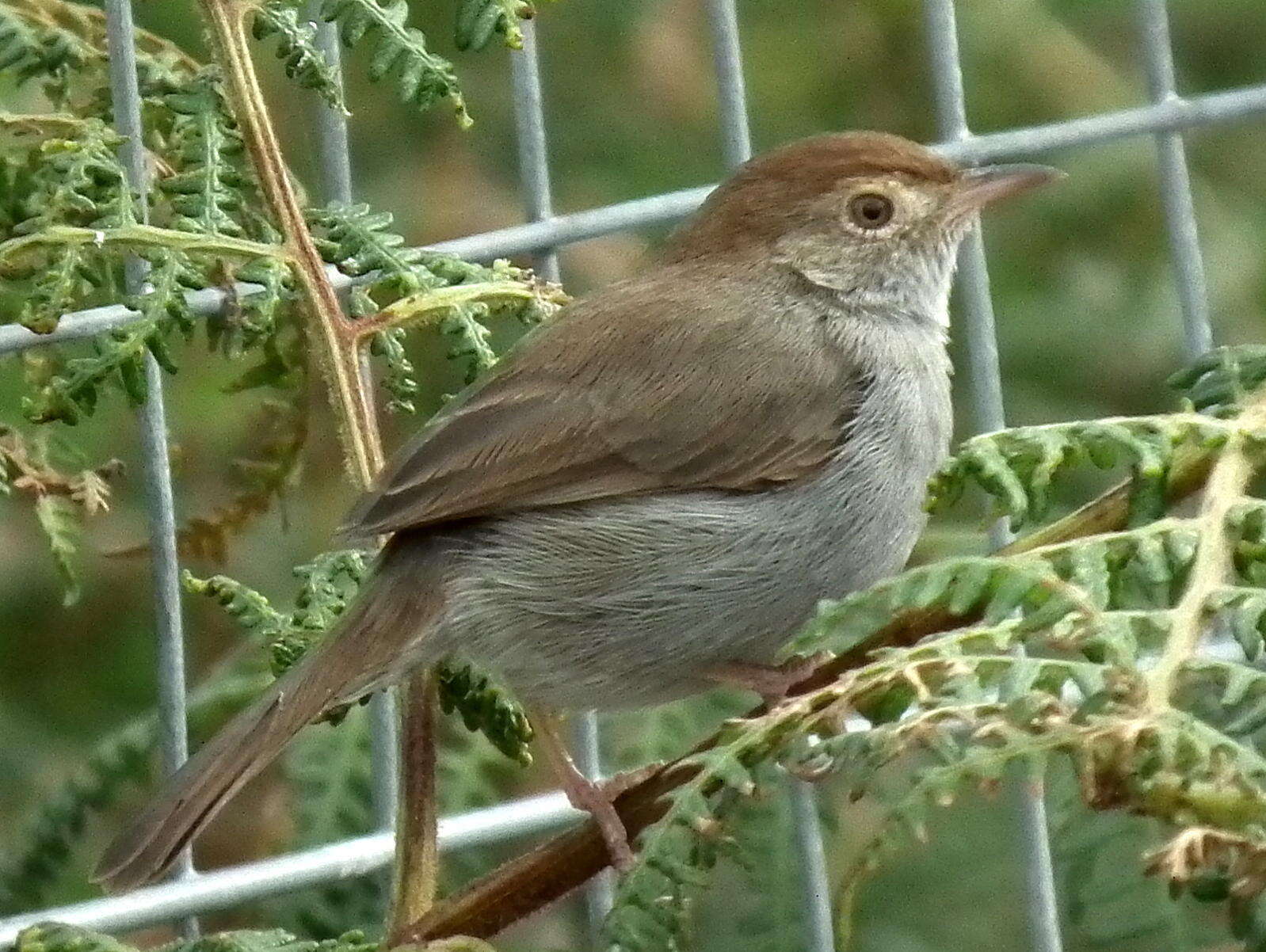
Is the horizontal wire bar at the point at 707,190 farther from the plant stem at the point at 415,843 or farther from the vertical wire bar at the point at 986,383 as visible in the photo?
the plant stem at the point at 415,843

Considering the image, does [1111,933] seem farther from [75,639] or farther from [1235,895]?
[75,639]

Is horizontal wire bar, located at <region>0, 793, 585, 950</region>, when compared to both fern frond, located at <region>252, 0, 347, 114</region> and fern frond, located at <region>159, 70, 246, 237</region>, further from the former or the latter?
fern frond, located at <region>252, 0, 347, 114</region>

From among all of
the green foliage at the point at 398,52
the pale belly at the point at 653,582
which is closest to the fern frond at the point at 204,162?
the green foliage at the point at 398,52

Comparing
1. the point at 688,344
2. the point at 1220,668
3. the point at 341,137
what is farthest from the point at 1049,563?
the point at 341,137

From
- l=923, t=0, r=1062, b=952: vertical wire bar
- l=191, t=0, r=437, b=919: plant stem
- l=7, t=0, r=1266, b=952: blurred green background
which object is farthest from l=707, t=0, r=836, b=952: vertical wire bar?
l=191, t=0, r=437, b=919: plant stem

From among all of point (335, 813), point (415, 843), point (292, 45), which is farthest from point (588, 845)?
point (335, 813)

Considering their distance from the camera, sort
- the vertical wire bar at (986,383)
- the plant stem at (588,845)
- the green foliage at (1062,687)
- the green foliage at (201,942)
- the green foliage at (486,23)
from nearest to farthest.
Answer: the green foliage at (1062,687) → the plant stem at (588,845) → the green foliage at (201,942) → the green foliage at (486,23) → the vertical wire bar at (986,383)

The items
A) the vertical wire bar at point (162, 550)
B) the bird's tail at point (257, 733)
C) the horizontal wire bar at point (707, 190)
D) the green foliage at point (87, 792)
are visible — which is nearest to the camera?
the bird's tail at point (257, 733)
